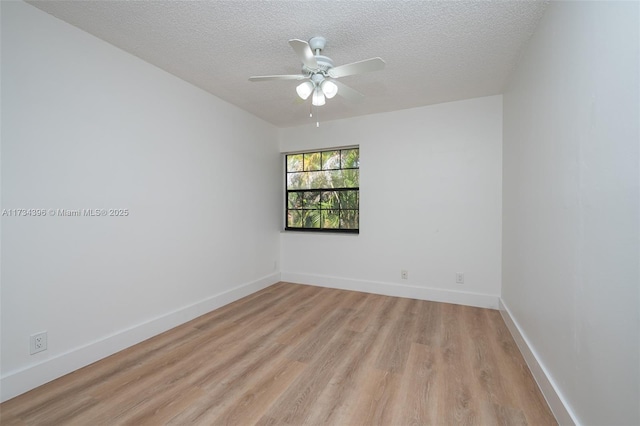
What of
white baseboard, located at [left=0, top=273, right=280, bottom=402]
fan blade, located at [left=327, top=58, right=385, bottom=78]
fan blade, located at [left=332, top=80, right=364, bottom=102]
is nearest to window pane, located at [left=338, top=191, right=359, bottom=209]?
fan blade, located at [left=332, top=80, right=364, bottom=102]

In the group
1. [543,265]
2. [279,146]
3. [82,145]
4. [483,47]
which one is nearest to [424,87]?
[483,47]

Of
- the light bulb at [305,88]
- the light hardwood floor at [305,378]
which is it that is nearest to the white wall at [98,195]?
the light hardwood floor at [305,378]

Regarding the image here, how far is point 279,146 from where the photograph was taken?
4.46 m

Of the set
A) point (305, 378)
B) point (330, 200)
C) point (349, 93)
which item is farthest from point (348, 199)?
point (305, 378)

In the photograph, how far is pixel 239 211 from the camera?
11.8ft

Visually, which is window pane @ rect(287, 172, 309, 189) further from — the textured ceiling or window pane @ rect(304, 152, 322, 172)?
the textured ceiling

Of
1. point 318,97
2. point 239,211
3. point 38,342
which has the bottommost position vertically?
point 38,342

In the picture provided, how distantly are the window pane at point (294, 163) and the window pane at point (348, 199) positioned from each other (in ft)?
3.01

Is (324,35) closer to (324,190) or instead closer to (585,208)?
(585,208)

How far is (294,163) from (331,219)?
1196 millimetres

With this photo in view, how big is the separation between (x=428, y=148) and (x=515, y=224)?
1.43 m

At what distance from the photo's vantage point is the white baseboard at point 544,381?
1.40m

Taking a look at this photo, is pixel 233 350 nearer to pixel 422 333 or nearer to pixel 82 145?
pixel 422 333

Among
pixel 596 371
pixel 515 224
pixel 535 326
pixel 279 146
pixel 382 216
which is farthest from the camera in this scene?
pixel 279 146
